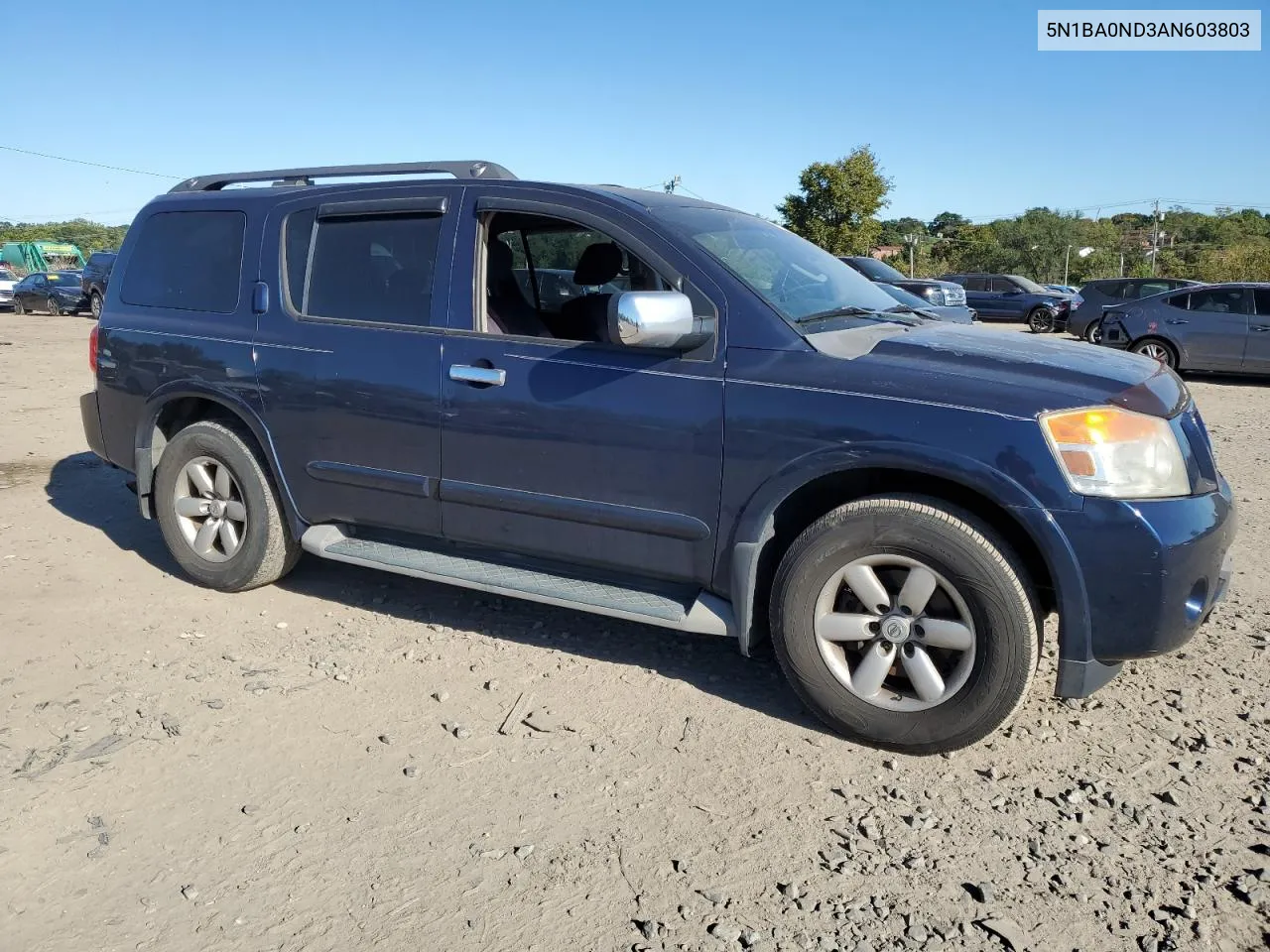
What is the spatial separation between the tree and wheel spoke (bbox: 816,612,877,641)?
3349cm

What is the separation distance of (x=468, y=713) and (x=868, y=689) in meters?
1.41

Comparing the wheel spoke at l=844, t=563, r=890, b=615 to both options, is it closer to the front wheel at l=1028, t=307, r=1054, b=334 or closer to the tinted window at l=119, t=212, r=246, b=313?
the tinted window at l=119, t=212, r=246, b=313

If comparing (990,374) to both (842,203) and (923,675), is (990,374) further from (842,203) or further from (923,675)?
(842,203)

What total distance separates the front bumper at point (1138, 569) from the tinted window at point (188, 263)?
3.74 m

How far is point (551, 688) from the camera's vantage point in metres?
3.87

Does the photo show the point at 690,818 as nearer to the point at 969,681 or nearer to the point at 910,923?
the point at 910,923

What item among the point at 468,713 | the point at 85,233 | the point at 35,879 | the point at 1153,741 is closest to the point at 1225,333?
the point at 1153,741

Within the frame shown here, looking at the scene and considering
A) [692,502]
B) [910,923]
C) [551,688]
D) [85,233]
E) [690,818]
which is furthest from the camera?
[85,233]

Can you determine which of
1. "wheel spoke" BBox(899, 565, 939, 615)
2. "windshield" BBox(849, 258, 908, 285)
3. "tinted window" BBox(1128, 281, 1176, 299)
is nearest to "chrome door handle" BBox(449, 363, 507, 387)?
"wheel spoke" BBox(899, 565, 939, 615)

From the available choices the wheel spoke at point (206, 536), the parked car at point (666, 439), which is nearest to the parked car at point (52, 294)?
the parked car at point (666, 439)

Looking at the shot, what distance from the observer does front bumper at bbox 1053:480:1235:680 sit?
3.01 meters

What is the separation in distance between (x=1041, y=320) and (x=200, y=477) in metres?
24.3

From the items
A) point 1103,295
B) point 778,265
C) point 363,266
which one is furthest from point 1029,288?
point 363,266

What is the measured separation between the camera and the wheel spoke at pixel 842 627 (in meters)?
3.33
